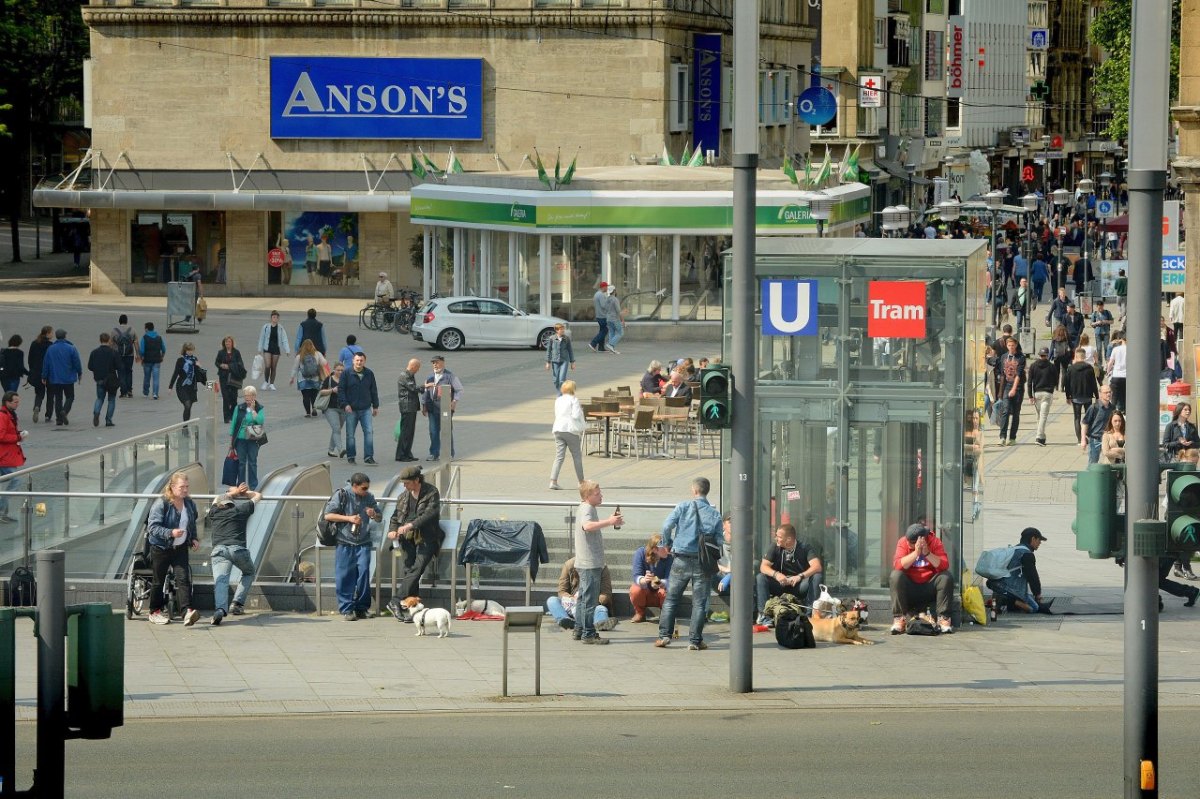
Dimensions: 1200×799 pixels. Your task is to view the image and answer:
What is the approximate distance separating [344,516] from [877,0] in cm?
6850

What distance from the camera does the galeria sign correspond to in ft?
60.2

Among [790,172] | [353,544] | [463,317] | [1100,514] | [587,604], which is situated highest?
[790,172]

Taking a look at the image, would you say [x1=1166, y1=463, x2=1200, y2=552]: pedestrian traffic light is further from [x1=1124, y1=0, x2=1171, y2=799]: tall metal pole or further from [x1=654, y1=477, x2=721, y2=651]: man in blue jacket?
[x1=654, y1=477, x2=721, y2=651]: man in blue jacket

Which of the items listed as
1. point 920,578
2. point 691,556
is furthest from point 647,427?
point 691,556

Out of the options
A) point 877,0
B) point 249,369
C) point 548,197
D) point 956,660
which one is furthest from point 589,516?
point 877,0

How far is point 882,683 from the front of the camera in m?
16.2

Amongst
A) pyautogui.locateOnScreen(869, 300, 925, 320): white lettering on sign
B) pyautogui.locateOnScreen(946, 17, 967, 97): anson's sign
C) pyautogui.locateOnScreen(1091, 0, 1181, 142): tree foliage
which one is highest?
pyautogui.locateOnScreen(946, 17, 967, 97): anson's sign

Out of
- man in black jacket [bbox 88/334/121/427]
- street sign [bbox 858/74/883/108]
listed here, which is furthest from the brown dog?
street sign [bbox 858/74/883/108]

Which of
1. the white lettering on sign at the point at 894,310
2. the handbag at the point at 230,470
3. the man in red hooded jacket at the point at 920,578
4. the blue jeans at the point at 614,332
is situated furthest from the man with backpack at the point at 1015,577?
the blue jeans at the point at 614,332

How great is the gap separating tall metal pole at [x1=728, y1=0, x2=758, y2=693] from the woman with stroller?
542cm

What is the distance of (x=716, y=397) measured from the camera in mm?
15773

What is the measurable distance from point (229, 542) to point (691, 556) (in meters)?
4.38

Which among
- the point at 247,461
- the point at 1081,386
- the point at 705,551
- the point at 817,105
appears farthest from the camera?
the point at 817,105

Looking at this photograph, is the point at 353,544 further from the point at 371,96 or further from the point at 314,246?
the point at 371,96
